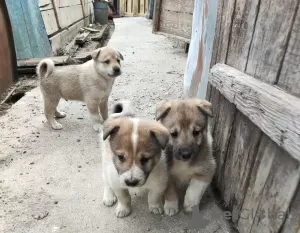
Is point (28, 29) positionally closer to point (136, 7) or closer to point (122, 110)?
point (122, 110)

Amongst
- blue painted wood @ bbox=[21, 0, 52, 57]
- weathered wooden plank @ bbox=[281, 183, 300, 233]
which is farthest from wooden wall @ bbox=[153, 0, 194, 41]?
weathered wooden plank @ bbox=[281, 183, 300, 233]

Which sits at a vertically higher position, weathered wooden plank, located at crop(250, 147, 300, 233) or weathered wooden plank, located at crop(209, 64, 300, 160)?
weathered wooden plank, located at crop(209, 64, 300, 160)

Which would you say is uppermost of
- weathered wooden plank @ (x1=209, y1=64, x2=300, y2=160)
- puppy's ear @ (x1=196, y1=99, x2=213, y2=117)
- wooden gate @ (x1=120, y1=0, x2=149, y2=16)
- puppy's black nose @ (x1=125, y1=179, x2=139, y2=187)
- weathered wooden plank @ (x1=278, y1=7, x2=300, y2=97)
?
weathered wooden plank @ (x1=278, y1=7, x2=300, y2=97)

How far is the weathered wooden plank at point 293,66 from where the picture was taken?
1.59 meters

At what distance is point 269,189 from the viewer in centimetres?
189

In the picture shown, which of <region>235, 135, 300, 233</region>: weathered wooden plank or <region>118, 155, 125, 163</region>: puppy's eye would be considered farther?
<region>118, 155, 125, 163</region>: puppy's eye

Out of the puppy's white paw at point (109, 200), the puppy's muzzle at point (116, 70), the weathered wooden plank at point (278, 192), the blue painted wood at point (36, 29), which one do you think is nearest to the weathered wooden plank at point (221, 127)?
the weathered wooden plank at point (278, 192)

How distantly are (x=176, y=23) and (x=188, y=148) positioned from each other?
5827mm

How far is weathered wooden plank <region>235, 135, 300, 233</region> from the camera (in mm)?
1697

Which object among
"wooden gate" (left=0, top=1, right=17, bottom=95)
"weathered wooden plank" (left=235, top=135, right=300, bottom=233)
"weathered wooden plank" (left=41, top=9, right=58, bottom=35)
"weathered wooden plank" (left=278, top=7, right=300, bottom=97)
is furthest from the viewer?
"weathered wooden plank" (left=41, top=9, right=58, bottom=35)

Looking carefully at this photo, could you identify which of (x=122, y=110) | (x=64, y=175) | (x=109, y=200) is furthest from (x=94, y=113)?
(x=109, y=200)

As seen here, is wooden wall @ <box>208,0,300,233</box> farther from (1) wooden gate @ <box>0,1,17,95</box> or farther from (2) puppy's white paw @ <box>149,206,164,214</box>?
(1) wooden gate @ <box>0,1,17,95</box>

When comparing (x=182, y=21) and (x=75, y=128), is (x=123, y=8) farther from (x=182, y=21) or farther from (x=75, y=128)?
(x=75, y=128)

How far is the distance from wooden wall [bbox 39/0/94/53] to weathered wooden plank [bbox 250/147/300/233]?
618cm
